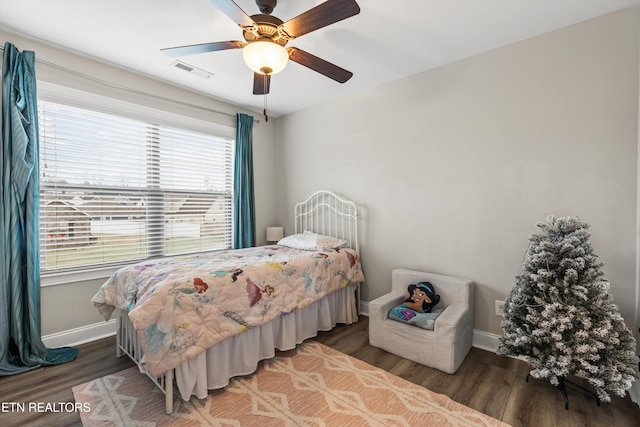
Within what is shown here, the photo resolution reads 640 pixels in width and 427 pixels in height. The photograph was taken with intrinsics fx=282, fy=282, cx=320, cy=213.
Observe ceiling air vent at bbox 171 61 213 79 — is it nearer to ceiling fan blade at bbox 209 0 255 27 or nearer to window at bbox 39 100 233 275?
window at bbox 39 100 233 275

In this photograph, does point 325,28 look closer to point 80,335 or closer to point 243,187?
point 243,187

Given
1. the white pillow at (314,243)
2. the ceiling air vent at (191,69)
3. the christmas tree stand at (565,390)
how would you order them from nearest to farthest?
the christmas tree stand at (565,390) → the ceiling air vent at (191,69) → the white pillow at (314,243)

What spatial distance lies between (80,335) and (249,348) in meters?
1.73

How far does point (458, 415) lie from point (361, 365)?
75 cm

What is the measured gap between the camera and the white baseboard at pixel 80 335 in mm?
2463

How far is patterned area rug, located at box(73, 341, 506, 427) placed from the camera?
5.47 feet

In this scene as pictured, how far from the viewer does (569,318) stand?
67.7 inches

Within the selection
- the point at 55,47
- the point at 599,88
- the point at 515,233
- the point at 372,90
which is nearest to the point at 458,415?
the point at 515,233

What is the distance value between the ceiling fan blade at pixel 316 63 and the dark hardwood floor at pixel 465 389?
2.27m

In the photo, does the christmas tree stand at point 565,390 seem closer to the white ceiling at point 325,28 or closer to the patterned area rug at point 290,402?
the patterned area rug at point 290,402

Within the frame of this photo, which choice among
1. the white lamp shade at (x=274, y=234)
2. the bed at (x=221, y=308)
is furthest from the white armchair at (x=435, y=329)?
the white lamp shade at (x=274, y=234)

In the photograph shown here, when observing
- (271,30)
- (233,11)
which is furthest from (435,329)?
(233,11)

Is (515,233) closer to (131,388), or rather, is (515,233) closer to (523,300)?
(523,300)

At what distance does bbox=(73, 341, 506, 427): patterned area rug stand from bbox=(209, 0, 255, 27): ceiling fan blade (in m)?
2.31
